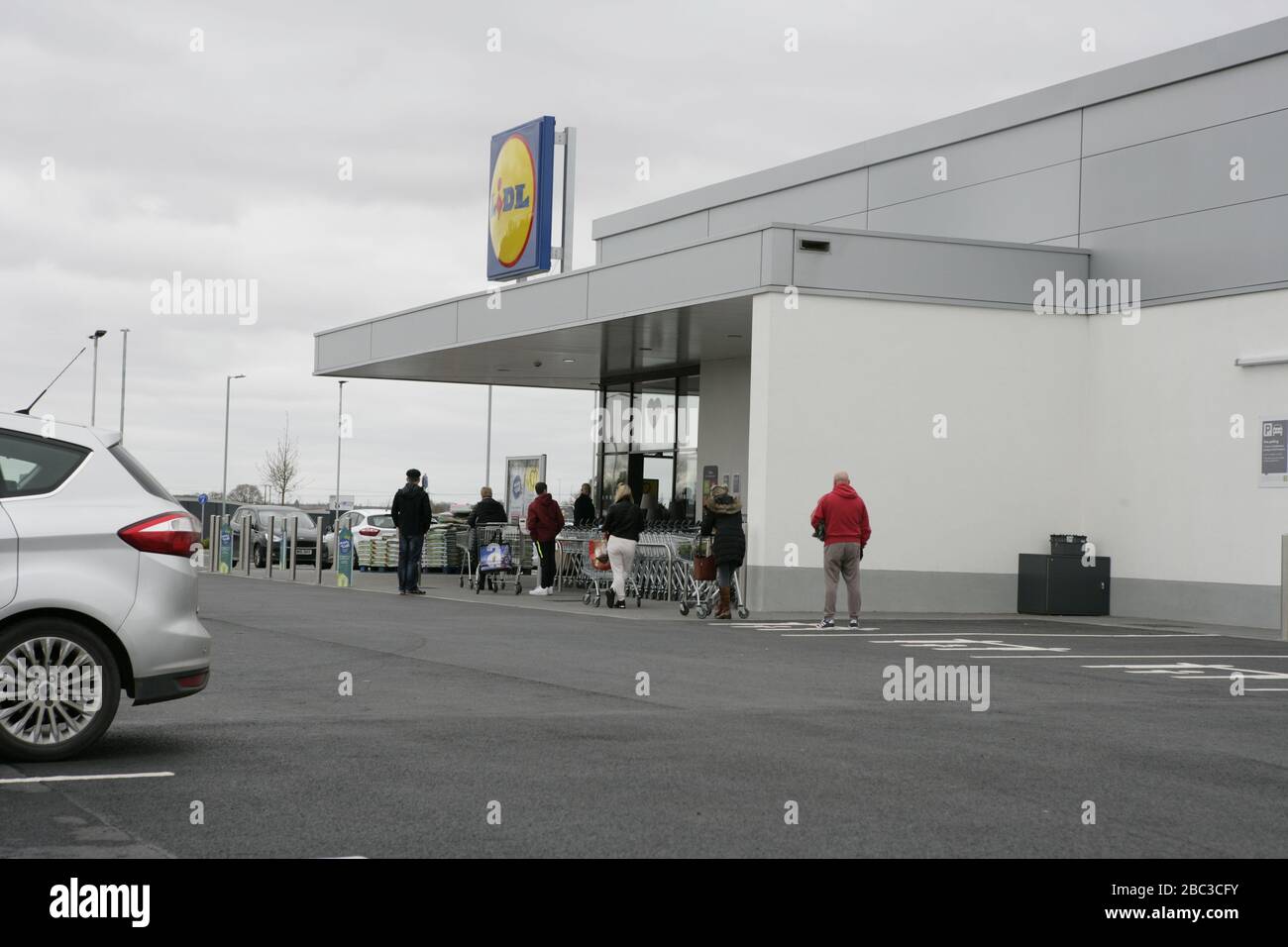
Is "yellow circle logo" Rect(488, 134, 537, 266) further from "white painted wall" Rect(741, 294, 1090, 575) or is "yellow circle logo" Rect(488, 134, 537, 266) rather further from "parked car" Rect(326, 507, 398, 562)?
"white painted wall" Rect(741, 294, 1090, 575)

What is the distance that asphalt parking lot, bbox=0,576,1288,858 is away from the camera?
6.20m

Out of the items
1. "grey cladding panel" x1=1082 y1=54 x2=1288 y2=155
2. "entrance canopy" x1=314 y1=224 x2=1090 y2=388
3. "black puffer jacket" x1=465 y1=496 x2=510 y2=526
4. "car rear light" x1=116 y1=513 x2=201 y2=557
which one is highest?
"grey cladding panel" x1=1082 y1=54 x2=1288 y2=155

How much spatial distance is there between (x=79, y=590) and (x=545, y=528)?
16804mm

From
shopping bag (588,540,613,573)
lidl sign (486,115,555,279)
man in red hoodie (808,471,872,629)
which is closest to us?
man in red hoodie (808,471,872,629)

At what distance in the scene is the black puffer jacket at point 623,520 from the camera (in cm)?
2133

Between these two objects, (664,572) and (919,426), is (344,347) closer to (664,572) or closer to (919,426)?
(664,572)

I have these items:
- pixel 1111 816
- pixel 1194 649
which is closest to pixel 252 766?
pixel 1111 816

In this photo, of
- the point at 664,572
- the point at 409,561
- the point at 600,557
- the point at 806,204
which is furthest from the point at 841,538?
the point at 806,204

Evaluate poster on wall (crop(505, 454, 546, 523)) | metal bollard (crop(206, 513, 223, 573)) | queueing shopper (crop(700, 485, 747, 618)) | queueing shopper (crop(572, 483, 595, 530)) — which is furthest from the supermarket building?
metal bollard (crop(206, 513, 223, 573))

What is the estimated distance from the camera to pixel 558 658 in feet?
45.8

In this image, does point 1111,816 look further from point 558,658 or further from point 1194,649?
point 1194,649

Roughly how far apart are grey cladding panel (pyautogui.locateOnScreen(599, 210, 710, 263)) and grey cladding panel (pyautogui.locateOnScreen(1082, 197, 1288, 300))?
1142cm
